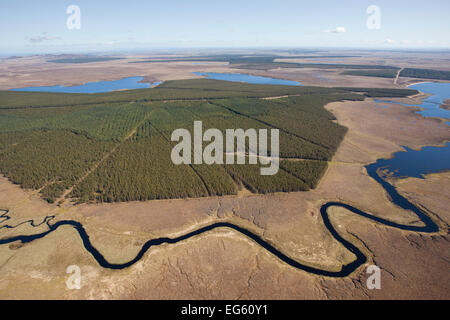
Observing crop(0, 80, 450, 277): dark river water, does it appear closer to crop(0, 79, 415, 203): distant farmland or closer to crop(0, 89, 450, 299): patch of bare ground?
crop(0, 89, 450, 299): patch of bare ground

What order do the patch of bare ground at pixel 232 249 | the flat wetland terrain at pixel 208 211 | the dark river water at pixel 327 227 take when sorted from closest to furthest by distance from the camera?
1. the patch of bare ground at pixel 232 249
2. the flat wetland terrain at pixel 208 211
3. the dark river water at pixel 327 227

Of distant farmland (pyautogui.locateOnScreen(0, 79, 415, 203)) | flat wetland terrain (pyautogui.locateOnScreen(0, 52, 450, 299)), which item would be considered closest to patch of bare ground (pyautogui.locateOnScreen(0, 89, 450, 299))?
flat wetland terrain (pyautogui.locateOnScreen(0, 52, 450, 299))

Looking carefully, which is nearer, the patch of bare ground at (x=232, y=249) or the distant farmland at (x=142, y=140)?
the patch of bare ground at (x=232, y=249)

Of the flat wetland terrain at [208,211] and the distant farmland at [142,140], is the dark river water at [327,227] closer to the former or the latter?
the flat wetland terrain at [208,211]

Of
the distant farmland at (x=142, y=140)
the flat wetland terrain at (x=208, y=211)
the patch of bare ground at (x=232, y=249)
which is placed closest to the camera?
the patch of bare ground at (x=232, y=249)

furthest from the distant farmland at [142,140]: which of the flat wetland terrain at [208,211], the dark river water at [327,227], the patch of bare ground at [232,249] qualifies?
the dark river water at [327,227]

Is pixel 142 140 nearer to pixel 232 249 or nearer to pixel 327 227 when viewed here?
pixel 232 249
